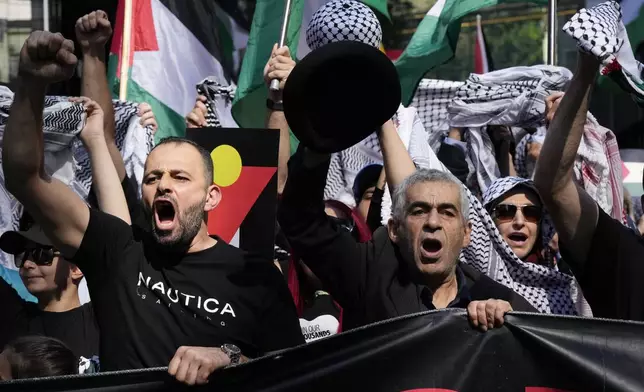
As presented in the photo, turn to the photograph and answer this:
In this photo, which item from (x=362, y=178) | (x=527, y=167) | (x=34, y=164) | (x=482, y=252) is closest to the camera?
(x=34, y=164)

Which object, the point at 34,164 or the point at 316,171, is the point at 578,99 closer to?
the point at 316,171

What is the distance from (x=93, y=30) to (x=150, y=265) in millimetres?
1368

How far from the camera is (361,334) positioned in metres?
3.49

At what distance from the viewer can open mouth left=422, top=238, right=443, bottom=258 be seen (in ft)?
13.9

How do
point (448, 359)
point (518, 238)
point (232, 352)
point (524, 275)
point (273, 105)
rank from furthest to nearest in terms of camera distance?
point (518, 238), point (524, 275), point (273, 105), point (232, 352), point (448, 359)

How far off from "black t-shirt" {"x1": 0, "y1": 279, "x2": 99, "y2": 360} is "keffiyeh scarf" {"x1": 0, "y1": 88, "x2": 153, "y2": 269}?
28.5 inches

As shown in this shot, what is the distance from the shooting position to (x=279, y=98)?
4.79 meters

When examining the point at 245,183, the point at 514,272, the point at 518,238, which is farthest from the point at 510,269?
the point at 245,183

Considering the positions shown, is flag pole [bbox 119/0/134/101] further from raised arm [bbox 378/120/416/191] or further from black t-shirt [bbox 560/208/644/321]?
black t-shirt [bbox 560/208/644/321]

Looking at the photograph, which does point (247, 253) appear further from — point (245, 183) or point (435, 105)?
point (435, 105)

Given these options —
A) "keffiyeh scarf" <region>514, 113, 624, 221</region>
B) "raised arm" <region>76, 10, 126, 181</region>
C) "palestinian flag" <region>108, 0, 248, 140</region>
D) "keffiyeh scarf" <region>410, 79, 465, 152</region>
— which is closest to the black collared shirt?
"keffiyeh scarf" <region>514, 113, 624, 221</region>

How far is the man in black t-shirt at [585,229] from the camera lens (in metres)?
4.20

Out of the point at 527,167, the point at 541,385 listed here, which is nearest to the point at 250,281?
the point at 541,385

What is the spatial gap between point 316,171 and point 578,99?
0.91 metres
